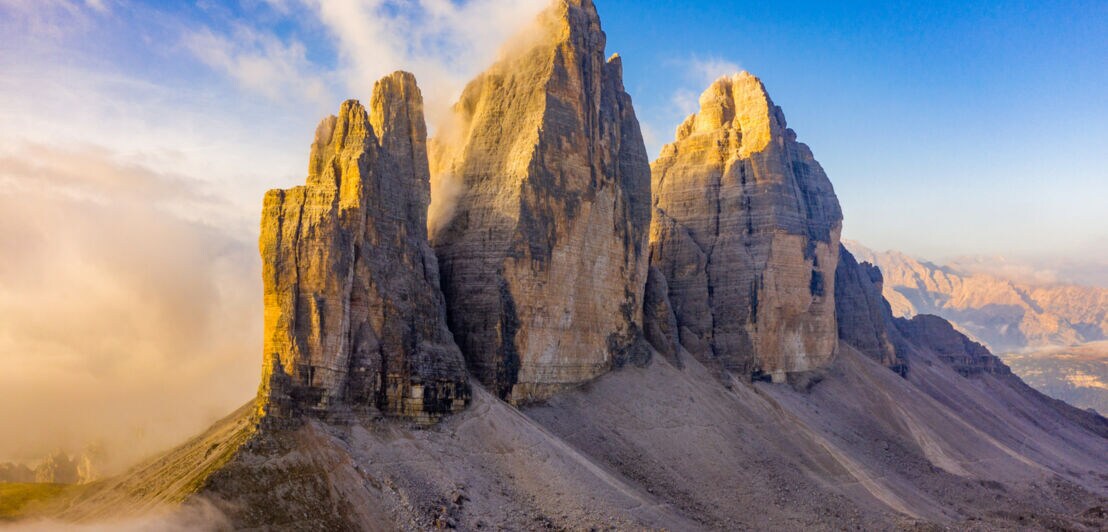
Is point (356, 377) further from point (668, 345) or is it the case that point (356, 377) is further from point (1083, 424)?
point (1083, 424)

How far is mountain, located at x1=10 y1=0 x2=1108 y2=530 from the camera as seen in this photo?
142 ft

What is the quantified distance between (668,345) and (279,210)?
33.6m

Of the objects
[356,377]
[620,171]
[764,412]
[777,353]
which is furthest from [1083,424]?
[356,377]

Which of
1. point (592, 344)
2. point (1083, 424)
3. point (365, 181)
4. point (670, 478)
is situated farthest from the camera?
point (1083, 424)

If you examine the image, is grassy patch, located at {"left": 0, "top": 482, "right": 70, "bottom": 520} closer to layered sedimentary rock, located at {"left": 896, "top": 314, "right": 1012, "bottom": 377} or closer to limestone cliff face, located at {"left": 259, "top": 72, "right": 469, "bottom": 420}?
limestone cliff face, located at {"left": 259, "top": 72, "right": 469, "bottom": 420}

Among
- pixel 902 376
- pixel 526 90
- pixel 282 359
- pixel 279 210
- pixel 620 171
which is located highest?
pixel 526 90

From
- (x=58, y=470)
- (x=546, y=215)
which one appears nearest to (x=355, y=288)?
(x=546, y=215)

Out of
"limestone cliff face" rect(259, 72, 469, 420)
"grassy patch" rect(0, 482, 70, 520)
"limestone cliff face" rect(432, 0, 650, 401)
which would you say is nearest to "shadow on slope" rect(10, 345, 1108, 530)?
"limestone cliff face" rect(259, 72, 469, 420)

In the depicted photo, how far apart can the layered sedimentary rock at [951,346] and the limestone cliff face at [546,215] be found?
70293 mm

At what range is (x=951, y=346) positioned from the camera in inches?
4961

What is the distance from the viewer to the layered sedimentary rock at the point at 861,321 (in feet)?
336

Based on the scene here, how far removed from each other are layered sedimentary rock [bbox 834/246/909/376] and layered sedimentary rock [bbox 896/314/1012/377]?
732 inches

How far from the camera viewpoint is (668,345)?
70750mm

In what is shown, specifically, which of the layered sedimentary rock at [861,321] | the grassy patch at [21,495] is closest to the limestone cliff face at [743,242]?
the layered sedimentary rock at [861,321]
